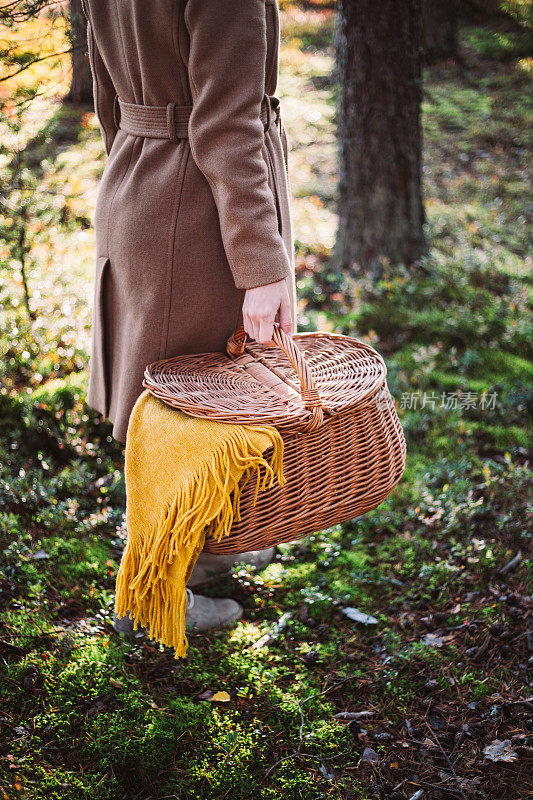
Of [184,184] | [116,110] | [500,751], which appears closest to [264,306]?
[184,184]

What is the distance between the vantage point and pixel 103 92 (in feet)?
6.35

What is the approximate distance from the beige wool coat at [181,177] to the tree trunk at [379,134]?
112 inches

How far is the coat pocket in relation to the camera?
192 centimetres

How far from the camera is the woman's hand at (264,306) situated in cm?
165

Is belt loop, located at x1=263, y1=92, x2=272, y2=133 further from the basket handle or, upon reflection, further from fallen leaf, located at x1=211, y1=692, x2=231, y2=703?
fallen leaf, located at x1=211, y1=692, x2=231, y2=703

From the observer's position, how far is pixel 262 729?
190cm

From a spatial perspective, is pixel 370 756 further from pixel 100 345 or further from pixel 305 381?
pixel 100 345

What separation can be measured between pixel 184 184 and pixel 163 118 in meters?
0.20

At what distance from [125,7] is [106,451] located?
209cm

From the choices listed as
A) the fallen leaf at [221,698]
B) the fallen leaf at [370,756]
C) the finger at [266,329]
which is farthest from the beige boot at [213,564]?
the finger at [266,329]

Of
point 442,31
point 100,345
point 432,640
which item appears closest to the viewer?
point 100,345

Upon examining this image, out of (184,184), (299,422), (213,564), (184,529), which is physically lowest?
(213,564)

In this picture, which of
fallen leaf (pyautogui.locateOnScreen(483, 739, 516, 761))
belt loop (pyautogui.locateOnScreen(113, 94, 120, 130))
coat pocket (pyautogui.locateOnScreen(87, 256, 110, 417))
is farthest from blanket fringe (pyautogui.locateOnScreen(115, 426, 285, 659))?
belt loop (pyautogui.locateOnScreen(113, 94, 120, 130))

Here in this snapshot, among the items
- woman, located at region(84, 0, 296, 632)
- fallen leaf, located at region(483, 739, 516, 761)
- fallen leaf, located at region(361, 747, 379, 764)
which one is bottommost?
fallen leaf, located at region(361, 747, 379, 764)
